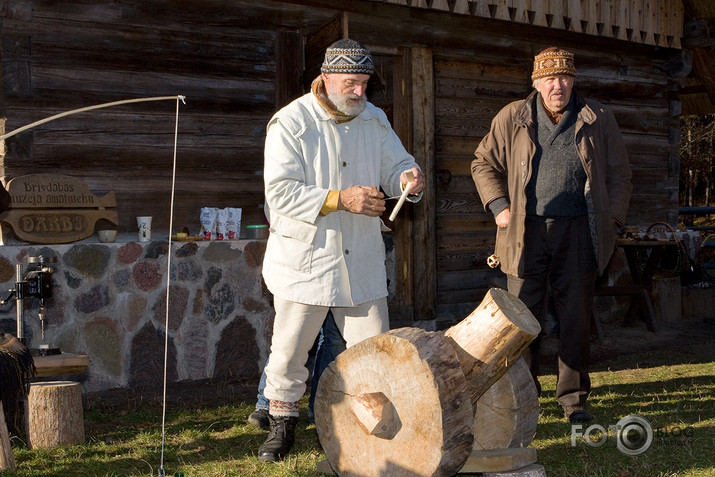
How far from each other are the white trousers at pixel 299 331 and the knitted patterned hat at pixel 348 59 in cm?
114

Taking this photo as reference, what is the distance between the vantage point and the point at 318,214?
4.26 metres

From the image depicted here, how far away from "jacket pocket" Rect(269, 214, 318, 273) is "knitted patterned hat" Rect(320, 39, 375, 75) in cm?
76

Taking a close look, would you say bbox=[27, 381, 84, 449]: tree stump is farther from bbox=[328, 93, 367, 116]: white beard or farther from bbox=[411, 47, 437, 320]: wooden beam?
bbox=[411, 47, 437, 320]: wooden beam

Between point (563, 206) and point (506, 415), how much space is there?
1454mm

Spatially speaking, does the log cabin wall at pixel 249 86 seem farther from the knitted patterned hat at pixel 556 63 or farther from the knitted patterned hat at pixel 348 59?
the knitted patterned hat at pixel 348 59

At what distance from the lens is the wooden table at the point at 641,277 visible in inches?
364

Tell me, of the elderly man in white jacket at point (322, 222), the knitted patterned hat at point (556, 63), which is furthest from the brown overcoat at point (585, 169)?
the elderly man in white jacket at point (322, 222)

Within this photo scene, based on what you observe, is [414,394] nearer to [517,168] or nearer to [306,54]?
[517,168]

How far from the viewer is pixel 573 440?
15.9 ft

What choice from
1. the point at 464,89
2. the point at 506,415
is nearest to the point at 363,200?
the point at 506,415

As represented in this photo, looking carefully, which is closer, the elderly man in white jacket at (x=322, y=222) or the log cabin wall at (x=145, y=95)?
the elderly man in white jacket at (x=322, y=222)

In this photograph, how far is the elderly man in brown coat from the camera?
17.1 ft

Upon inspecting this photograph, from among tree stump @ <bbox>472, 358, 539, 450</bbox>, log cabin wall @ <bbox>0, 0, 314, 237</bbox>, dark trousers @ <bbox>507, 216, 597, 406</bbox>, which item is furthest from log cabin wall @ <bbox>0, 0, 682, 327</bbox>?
tree stump @ <bbox>472, 358, 539, 450</bbox>

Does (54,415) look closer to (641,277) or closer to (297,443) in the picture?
(297,443)
